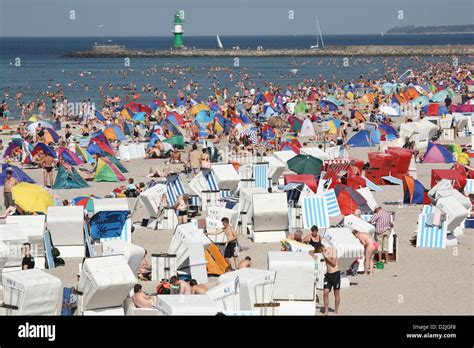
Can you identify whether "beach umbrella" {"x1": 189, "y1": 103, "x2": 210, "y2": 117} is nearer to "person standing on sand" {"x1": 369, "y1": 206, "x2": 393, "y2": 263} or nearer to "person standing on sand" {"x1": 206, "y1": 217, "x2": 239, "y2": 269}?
"person standing on sand" {"x1": 369, "y1": 206, "x2": 393, "y2": 263}

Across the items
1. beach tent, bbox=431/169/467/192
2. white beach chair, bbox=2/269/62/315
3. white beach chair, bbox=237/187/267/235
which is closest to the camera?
white beach chair, bbox=2/269/62/315

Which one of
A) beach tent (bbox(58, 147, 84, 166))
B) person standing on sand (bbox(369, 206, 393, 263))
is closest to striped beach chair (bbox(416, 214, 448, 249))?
person standing on sand (bbox(369, 206, 393, 263))

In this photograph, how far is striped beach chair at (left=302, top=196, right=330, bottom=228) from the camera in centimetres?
1548

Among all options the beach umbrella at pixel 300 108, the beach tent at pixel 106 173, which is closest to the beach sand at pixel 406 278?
the beach tent at pixel 106 173

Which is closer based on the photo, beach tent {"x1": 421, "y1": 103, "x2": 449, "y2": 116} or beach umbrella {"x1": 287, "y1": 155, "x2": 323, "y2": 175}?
beach umbrella {"x1": 287, "y1": 155, "x2": 323, "y2": 175}

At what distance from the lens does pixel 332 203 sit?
16000 mm

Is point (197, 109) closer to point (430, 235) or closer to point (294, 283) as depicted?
point (430, 235)

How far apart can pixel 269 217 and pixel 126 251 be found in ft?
11.5

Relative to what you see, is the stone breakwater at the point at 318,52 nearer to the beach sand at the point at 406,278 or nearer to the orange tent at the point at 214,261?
the beach sand at the point at 406,278

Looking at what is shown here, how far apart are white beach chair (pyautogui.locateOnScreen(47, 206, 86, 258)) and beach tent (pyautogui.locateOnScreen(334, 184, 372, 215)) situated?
4738mm

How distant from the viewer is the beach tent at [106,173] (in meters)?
21.2

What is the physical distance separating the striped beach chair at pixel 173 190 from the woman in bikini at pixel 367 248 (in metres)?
4.26

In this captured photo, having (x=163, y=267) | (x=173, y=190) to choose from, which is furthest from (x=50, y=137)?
(x=163, y=267)

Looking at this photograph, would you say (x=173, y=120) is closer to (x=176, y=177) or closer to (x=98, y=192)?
(x=98, y=192)
